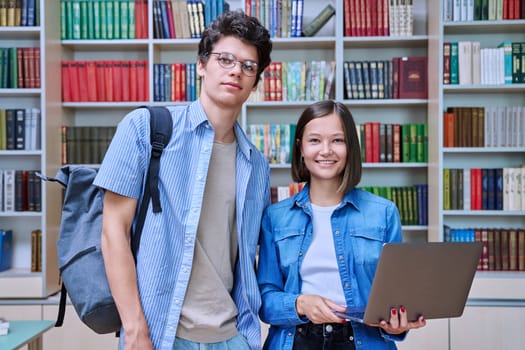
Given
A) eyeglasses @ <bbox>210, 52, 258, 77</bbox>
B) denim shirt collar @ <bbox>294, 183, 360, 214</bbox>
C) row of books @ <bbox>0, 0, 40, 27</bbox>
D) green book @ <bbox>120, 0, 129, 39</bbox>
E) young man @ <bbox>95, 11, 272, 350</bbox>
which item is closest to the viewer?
young man @ <bbox>95, 11, 272, 350</bbox>

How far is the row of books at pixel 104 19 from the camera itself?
3.76 metres

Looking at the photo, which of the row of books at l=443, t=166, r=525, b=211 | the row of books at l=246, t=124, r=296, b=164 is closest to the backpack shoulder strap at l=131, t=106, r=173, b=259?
the row of books at l=246, t=124, r=296, b=164

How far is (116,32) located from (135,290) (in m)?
2.67

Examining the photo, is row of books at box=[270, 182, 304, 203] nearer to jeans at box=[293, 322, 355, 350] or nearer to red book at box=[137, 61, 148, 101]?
red book at box=[137, 61, 148, 101]

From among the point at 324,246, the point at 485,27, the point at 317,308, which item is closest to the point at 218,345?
the point at 317,308

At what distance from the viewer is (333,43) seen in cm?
380

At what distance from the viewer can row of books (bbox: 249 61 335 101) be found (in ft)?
12.2

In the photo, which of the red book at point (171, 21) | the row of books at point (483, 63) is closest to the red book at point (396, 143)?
the row of books at point (483, 63)

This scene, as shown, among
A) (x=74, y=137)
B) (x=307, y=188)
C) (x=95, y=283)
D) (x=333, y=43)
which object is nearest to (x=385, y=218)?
(x=307, y=188)

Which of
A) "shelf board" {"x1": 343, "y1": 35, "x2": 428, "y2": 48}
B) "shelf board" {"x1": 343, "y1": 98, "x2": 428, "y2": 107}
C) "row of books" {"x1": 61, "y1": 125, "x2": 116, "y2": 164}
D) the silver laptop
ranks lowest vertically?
the silver laptop

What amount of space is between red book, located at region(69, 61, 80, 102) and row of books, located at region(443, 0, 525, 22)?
7.50 ft

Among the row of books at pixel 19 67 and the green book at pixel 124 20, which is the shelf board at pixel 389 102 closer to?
the green book at pixel 124 20

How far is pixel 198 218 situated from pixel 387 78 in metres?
2.50

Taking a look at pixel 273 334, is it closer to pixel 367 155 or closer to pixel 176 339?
pixel 176 339
